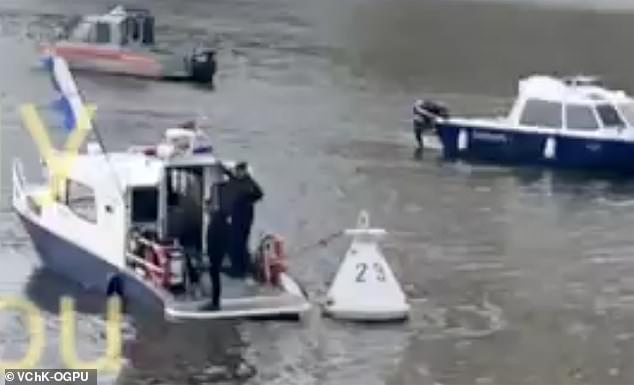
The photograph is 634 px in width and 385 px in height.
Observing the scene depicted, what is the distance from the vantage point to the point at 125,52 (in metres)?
53.2

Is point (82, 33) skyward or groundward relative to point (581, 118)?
groundward

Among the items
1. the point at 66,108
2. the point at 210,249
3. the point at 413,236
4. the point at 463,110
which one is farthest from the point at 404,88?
the point at 210,249

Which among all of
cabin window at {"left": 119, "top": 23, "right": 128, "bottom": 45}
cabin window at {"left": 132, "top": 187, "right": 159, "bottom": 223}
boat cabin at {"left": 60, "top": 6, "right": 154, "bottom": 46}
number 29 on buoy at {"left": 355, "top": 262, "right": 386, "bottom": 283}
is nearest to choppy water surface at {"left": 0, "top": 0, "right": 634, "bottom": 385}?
number 29 on buoy at {"left": 355, "top": 262, "right": 386, "bottom": 283}

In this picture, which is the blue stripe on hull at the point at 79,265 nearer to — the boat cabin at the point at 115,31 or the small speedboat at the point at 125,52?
the small speedboat at the point at 125,52

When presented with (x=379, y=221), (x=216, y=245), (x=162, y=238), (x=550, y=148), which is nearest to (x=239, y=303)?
(x=216, y=245)

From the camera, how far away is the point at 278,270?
2355 cm

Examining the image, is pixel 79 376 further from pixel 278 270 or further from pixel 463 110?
pixel 463 110

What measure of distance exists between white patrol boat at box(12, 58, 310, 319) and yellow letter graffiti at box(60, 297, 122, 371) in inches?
14.2

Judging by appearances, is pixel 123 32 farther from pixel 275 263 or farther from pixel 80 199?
pixel 275 263

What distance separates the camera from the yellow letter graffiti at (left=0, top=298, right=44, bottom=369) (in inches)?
839

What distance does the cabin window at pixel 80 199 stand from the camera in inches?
982

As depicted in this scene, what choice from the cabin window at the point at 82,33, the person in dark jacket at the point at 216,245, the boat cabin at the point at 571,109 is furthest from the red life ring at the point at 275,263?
the cabin window at the point at 82,33

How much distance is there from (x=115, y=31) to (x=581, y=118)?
19.6 metres

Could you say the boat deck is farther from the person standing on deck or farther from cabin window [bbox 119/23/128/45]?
cabin window [bbox 119/23/128/45]
